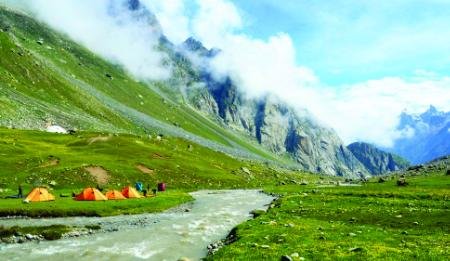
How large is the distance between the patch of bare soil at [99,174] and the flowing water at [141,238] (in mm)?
26808

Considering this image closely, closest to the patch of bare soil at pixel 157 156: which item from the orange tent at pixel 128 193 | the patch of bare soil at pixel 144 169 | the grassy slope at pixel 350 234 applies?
the patch of bare soil at pixel 144 169

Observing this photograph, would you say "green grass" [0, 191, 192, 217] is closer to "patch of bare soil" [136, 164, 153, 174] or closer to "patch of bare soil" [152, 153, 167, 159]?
"patch of bare soil" [136, 164, 153, 174]

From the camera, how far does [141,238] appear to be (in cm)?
4744

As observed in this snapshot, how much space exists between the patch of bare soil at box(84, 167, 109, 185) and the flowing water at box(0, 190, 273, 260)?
2681cm

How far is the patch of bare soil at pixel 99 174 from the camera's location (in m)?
90.1

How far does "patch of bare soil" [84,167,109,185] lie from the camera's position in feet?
296

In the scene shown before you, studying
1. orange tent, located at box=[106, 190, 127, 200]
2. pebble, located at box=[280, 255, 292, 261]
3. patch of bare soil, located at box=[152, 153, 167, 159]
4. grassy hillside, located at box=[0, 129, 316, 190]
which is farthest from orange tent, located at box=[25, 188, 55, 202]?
patch of bare soil, located at box=[152, 153, 167, 159]

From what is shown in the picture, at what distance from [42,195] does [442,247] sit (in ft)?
172

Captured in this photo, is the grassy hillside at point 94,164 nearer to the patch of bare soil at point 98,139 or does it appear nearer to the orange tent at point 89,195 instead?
the patch of bare soil at point 98,139

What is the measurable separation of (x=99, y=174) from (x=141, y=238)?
47532 mm

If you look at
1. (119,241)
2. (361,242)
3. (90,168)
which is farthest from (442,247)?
(90,168)

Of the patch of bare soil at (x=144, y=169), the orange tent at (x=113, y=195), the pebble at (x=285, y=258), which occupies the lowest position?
the pebble at (x=285, y=258)

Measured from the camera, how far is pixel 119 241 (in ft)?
151

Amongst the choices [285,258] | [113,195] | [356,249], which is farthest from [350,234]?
[113,195]
